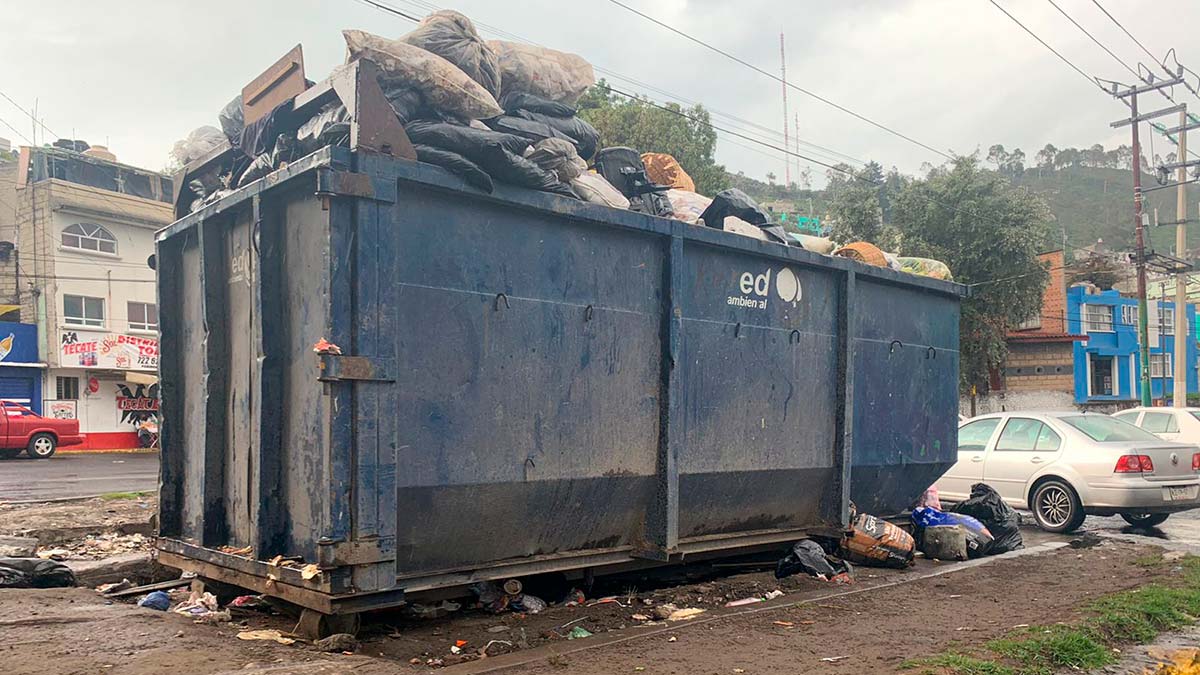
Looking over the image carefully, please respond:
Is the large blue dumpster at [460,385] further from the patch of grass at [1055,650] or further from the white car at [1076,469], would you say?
the white car at [1076,469]

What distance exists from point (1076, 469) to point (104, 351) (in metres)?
26.6

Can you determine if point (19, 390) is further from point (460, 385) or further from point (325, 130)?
point (460, 385)

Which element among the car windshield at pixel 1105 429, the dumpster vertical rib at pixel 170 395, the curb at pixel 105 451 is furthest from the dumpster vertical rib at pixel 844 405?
the curb at pixel 105 451

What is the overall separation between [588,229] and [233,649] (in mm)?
2550

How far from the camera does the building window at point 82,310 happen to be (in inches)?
1062

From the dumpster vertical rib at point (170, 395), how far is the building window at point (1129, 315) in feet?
141

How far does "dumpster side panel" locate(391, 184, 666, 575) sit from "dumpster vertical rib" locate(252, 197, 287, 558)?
2.16 ft

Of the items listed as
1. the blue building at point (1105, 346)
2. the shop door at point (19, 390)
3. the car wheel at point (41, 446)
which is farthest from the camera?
the blue building at point (1105, 346)

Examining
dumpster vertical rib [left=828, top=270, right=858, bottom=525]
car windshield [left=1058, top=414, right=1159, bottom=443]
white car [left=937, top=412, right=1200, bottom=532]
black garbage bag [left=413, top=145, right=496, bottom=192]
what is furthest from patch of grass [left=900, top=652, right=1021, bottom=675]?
car windshield [left=1058, top=414, right=1159, bottom=443]

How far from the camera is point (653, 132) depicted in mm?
26422

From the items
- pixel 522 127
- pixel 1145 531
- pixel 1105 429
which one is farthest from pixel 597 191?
pixel 1145 531

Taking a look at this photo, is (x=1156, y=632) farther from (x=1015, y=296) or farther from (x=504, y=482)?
(x=1015, y=296)

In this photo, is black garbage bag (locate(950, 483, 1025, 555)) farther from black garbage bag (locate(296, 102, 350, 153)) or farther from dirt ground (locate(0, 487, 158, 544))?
dirt ground (locate(0, 487, 158, 544))

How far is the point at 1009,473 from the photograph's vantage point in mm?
9758
